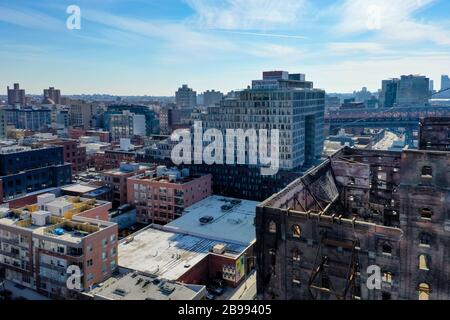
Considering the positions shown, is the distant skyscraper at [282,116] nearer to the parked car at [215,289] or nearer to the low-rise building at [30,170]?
the low-rise building at [30,170]

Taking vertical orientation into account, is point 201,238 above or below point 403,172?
below

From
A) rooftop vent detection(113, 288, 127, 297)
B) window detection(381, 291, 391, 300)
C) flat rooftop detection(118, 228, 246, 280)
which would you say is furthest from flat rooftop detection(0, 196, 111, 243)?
window detection(381, 291, 391, 300)

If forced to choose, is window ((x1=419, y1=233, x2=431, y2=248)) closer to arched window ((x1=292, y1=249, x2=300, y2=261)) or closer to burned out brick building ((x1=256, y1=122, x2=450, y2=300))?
burned out brick building ((x1=256, y1=122, x2=450, y2=300))

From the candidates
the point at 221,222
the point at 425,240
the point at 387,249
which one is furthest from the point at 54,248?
the point at 425,240

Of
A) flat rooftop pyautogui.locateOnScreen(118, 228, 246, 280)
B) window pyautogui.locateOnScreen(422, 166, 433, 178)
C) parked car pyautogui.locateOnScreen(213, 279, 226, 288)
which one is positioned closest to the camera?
window pyautogui.locateOnScreen(422, 166, 433, 178)
